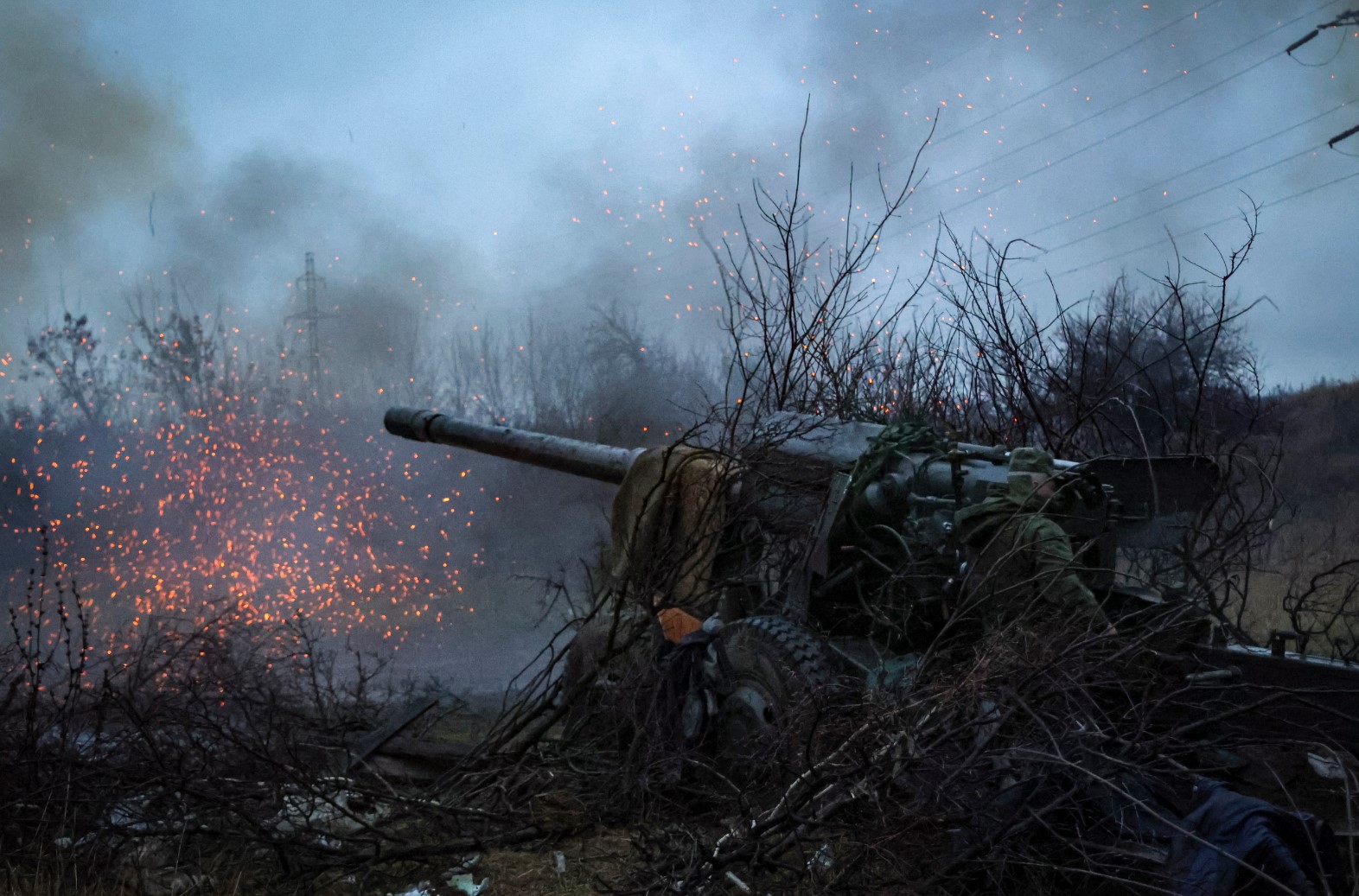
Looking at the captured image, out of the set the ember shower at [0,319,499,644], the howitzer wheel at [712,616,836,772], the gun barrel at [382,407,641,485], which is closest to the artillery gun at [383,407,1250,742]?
the howitzer wheel at [712,616,836,772]

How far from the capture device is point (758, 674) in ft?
18.8

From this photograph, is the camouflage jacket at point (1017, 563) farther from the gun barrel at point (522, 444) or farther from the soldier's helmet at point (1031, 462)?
the gun barrel at point (522, 444)

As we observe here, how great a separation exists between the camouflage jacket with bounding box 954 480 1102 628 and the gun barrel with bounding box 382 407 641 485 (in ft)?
10.6

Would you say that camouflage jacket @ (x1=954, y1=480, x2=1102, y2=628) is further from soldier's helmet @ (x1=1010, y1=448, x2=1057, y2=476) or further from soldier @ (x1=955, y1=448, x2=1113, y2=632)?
soldier's helmet @ (x1=1010, y1=448, x2=1057, y2=476)

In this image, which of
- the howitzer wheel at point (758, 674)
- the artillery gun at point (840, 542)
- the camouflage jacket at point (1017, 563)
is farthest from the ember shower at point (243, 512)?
the camouflage jacket at point (1017, 563)

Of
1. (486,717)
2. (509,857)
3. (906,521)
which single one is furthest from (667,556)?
(486,717)

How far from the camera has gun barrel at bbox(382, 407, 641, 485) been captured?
27.1ft

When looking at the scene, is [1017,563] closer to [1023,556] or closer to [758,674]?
[1023,556]

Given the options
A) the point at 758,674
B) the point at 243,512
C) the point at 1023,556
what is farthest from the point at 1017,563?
the point at 243,512

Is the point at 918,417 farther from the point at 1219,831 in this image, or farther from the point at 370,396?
the point at 370,396

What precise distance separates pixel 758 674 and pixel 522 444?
402cm

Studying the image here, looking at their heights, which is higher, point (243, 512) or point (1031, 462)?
point (1031, 462)

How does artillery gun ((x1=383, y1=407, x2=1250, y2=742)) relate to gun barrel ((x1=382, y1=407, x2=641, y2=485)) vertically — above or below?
below

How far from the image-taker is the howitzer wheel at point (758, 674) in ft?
18.1
